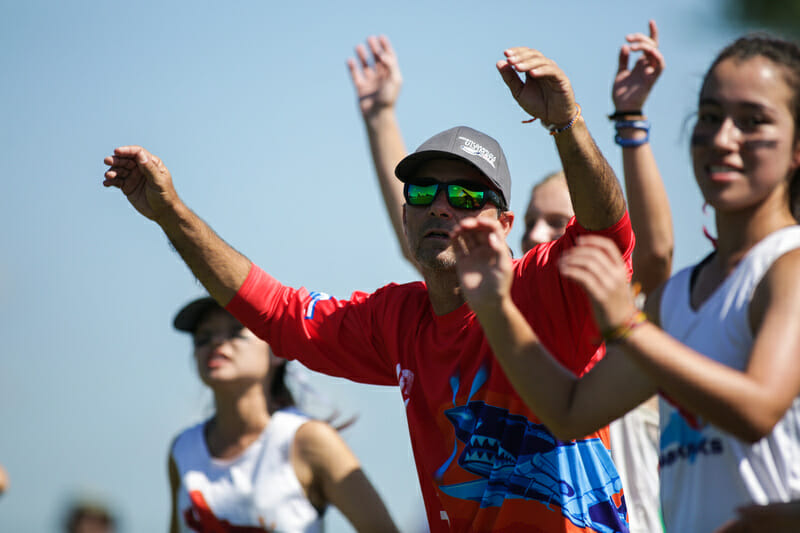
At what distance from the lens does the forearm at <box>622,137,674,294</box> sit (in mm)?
3625

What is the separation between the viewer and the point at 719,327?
212cm

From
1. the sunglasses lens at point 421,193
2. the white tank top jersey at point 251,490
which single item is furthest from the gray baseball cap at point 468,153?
the white tank top jersey at point 251,490

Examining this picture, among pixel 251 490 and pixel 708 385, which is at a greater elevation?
pixel 708 385

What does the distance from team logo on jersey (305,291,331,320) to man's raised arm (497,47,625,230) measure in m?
1.41

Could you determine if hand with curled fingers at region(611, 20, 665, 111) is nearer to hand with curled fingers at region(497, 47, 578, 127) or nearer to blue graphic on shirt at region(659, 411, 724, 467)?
hand with curled fingers at region(497, 47, 578, 127)

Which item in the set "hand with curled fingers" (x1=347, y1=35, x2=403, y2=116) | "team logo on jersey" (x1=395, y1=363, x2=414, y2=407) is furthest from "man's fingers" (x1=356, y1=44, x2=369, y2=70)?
"team logo on jersey" (x1=395, y1=363, x2=414, y2=407)

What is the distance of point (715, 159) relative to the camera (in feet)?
7.22

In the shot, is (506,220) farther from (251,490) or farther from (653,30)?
(251,490)

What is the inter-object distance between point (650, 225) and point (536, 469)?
1146 mm

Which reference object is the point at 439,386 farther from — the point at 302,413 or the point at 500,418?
the point at 302,413

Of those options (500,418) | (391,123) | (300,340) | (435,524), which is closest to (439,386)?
(500,418)

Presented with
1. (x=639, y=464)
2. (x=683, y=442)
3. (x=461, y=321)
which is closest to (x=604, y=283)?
(x=683, y=442)

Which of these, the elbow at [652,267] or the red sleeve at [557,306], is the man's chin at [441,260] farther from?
the elbow at [652,267]

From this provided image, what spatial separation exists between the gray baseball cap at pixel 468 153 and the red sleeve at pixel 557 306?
42cm
